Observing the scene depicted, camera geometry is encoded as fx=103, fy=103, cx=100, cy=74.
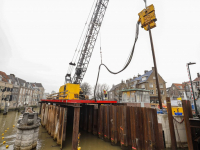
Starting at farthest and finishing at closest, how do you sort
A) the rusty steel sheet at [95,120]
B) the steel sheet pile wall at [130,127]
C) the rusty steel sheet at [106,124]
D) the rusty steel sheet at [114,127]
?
the rusty steel sheet at [95,120], the rusty steel sheet at [106,124], the rusty steel sheet at [114,127], the steel sheet pile wall at [130,127]

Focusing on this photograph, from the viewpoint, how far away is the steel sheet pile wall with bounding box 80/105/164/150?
557 centimetres

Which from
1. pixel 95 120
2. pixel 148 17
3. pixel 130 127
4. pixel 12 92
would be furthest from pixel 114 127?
pixel 12 92

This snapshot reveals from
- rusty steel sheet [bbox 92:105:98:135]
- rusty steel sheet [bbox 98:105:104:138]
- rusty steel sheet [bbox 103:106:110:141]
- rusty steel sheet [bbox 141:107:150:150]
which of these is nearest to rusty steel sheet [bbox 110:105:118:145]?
rusty steel sheet [bbox 103:106:110:141]

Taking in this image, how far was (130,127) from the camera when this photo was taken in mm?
6730

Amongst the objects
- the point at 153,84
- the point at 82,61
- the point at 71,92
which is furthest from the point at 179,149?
the point at 153,84

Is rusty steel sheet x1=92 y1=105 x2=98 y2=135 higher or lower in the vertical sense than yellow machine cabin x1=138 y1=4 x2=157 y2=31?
lower

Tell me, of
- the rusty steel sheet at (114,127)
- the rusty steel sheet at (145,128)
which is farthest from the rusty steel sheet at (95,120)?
the rusty steel sheet at (145,128)

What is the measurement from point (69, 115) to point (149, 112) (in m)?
12.8

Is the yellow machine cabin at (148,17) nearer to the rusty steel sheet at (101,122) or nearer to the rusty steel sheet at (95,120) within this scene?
the rusty steel sheet at (101,122)

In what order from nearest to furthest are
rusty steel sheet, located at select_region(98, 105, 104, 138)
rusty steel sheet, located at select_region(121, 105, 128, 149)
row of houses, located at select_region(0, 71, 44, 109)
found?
rusty steel sheet, located at select_region(121, 105, 128, 149), rusty steel sheet, located at select_region(98, 105, 104, 138), row of houses, located at select_region(0, 71, 44, 109)

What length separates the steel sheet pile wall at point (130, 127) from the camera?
5574 mm

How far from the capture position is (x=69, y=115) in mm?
15414

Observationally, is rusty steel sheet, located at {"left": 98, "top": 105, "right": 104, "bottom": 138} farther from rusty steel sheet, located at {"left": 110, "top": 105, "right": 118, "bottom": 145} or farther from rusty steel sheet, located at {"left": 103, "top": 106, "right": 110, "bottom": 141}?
rusty steel sheet, located at {"left": 110, "top": 105, "right": 118, "bottom": 145}

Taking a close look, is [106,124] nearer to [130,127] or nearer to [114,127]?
[114,127]
